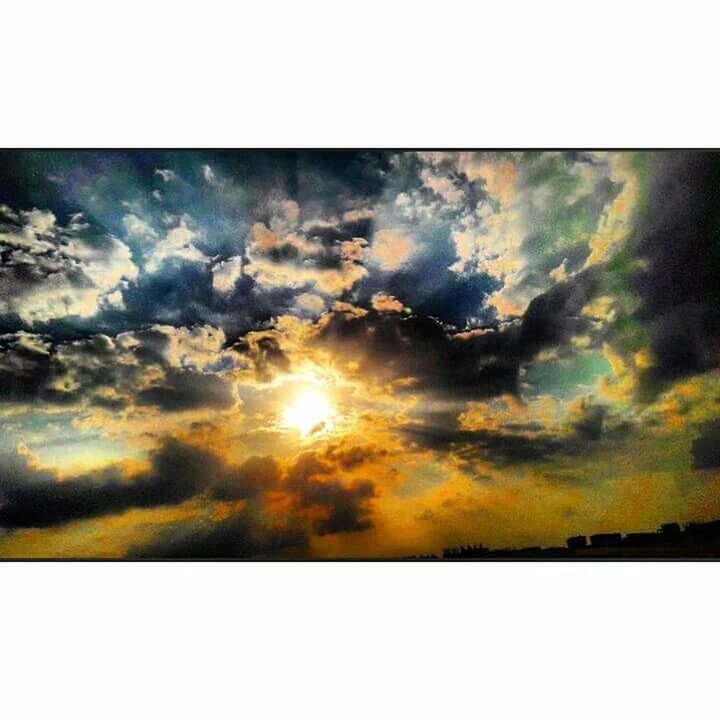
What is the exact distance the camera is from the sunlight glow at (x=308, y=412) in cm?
229

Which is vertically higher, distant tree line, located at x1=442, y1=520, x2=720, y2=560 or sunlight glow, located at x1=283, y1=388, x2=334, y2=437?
sunlight glow, located at x1=283, y1=388, x2=334, y2=437

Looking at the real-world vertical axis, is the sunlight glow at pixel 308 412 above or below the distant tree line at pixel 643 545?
above

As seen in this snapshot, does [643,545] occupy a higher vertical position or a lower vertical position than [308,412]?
lower

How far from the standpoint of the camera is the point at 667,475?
2.26m

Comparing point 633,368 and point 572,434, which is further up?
point 633,368

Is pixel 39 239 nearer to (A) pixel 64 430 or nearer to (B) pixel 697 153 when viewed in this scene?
(A) pixel 64 430

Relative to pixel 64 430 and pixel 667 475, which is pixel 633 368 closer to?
pixel 667 475

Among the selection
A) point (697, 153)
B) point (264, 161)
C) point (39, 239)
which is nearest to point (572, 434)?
point (697, 153)

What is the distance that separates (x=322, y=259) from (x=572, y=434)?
1.02 metres

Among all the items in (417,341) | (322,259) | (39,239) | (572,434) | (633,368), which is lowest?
(572,434)

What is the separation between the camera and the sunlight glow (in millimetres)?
2289

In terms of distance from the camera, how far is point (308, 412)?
90.4 inches

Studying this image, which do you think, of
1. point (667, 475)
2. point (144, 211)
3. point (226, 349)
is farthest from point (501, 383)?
point (144, 211)

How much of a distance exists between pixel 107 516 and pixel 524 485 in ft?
4.62
